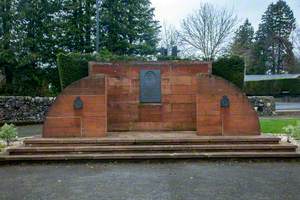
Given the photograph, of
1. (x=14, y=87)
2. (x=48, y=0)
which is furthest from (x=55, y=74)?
(x=48, y=0)

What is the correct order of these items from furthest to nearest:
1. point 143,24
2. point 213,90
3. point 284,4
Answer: point 284,4 < point 143,24 < point 213,90

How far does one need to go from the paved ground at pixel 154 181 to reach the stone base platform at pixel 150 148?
26 centimetres

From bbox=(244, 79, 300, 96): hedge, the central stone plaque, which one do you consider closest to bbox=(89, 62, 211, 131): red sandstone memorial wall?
the central stone plaque

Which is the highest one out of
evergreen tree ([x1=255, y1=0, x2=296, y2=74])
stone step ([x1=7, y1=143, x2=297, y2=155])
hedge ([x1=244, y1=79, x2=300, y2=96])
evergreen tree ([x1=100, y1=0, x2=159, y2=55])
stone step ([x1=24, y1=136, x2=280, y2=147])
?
evergreen tree ([x1=255, y1=0, x2=296, y2=74])

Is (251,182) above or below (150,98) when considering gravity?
below

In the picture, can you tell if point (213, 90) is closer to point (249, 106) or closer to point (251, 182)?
point (249, 106)

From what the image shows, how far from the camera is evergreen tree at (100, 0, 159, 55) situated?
26391mm

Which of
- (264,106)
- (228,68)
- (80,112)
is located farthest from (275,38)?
(80,112)

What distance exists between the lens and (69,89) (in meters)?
9.81

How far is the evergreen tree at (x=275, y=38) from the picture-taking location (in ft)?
188

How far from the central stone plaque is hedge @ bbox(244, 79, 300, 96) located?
31.6 meters

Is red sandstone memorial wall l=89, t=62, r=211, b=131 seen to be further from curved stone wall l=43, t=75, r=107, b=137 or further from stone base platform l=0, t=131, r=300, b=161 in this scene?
stone base platform l=0, t=131, r=300, b=161

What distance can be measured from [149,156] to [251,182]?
259 centimetres

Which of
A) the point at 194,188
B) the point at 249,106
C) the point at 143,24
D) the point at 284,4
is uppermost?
the point at 284,4
